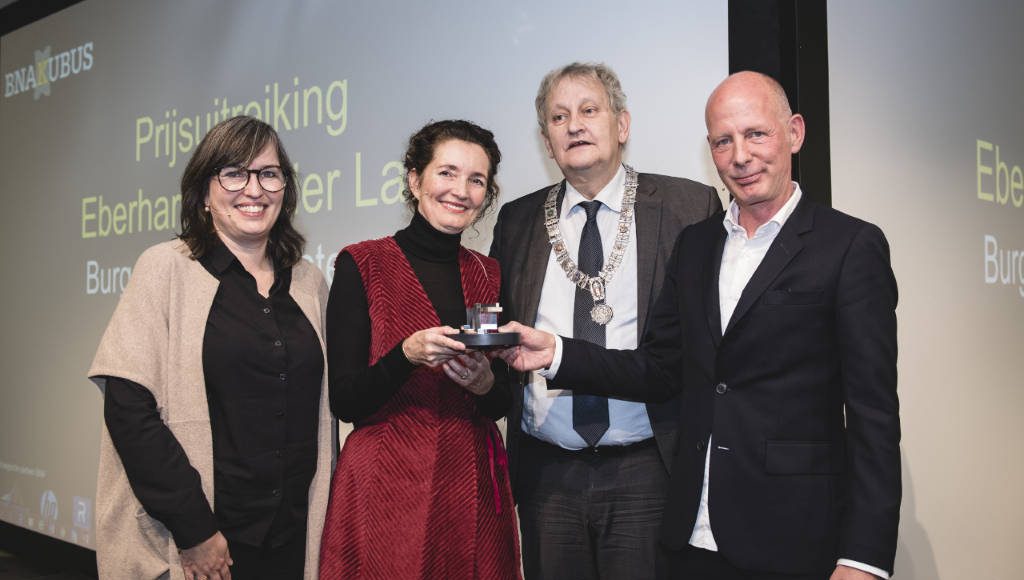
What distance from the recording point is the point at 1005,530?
381cm

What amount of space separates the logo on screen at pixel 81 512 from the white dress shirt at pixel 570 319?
13.0ft

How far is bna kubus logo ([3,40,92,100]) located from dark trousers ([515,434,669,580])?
4.83 m

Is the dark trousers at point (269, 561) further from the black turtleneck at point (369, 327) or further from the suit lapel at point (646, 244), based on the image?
the suit lapel at point (646, 244)

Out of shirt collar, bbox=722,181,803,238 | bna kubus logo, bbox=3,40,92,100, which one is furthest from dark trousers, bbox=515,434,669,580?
bna kubus logo, bbox=3,40,92,100

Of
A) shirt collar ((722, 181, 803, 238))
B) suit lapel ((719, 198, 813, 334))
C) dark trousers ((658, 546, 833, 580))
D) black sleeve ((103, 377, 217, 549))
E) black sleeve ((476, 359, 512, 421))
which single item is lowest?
dark trousers ((658, 546, 833, 580))

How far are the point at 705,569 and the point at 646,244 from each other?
0.90 m

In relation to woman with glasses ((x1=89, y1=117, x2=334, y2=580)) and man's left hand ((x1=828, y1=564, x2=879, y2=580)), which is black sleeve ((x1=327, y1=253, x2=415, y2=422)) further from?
man's left hand ((x1=828, y1=564, x2=879, y2=580))

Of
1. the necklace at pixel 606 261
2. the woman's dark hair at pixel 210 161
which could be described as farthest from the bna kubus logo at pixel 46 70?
the necklace at pixel 606 261

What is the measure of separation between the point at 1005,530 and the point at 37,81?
661 centimetres

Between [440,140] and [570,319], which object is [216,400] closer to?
[440,140]

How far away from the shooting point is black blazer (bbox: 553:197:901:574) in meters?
1.67

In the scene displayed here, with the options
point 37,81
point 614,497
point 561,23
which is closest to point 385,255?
point 614,497

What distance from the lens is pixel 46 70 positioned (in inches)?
231

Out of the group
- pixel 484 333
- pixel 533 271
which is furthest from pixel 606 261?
pixel 484 333
